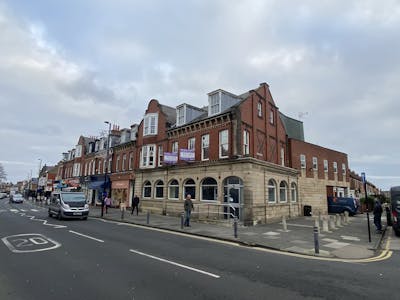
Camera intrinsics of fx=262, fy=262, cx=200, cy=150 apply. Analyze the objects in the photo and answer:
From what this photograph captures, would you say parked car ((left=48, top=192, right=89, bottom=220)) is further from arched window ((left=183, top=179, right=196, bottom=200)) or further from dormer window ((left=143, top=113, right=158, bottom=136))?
dormer window ((left=143, top=113, right=158, bottom=136))

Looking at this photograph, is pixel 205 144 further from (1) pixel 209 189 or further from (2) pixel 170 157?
(1) pixel 209 189

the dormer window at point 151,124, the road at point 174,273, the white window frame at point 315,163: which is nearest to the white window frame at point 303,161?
the white window frame at point 315,163

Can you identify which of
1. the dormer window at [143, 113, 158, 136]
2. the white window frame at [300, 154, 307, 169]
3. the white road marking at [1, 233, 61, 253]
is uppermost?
the dormer window at [143, 113, 158, 136]

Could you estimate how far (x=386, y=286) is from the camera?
20.2 feet

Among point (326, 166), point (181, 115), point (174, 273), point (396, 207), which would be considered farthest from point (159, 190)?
point (326, 166)

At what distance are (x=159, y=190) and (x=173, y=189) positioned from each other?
2.12 m

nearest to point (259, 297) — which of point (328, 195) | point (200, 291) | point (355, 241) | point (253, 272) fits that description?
point (200, 291)

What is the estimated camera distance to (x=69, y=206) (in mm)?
19562

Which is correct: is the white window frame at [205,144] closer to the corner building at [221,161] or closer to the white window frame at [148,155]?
the corner building at [221,161]

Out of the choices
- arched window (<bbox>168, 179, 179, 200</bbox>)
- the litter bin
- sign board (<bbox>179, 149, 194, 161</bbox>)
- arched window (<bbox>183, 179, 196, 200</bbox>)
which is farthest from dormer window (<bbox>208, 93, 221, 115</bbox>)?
the litter bin

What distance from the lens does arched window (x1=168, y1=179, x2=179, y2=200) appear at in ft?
78.9

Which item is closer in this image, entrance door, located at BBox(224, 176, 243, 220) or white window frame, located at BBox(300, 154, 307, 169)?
entrance door, located at BBox(224, 176, 243, 220)

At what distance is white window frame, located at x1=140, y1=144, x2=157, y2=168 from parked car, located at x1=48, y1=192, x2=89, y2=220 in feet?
25.7

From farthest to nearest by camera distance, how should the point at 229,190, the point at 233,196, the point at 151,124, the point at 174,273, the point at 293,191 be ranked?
the point at 151,124 < the point at 293,191 < the point at 229,190 < the point at 233,196 < the point at 174,273
